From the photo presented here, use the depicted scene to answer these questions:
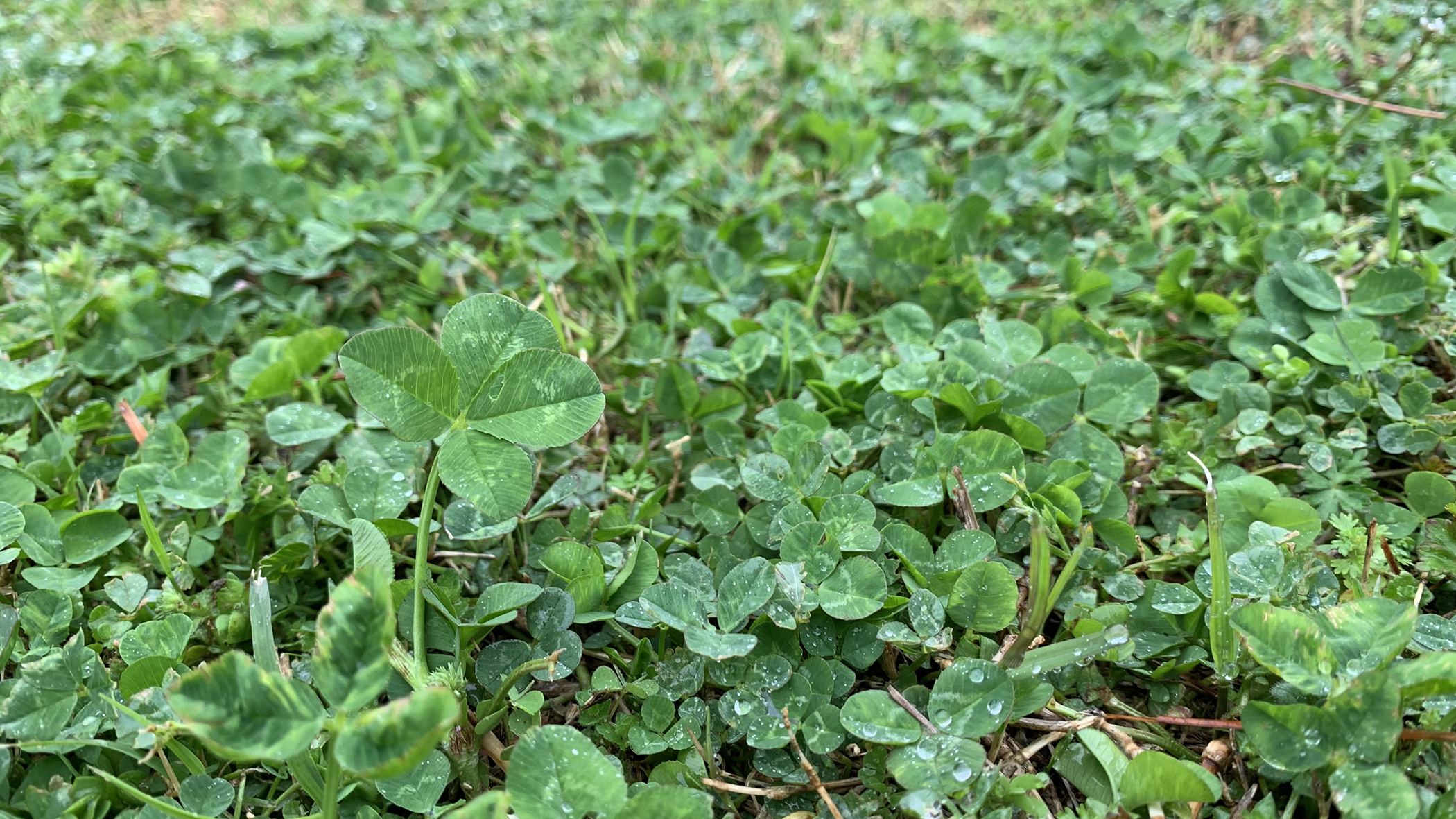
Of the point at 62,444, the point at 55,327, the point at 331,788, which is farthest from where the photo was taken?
the point at 55,327

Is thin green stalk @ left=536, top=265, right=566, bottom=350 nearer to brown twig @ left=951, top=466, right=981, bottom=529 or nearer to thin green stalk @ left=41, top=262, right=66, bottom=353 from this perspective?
brown twig @ left=951, top=466, right=981, bottom=529

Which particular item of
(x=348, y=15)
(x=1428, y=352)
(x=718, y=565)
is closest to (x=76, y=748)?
(x=718, y=565)

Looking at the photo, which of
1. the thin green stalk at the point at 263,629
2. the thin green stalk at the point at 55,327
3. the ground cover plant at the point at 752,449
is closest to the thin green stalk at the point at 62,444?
the ground cover plant at the point at 752,449

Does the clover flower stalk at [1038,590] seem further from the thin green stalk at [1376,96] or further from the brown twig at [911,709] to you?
the thin green stalk at [1376,96]

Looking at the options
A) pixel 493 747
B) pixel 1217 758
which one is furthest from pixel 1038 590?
pixel 493 747

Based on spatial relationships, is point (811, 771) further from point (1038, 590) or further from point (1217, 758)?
point (1217, 758)
